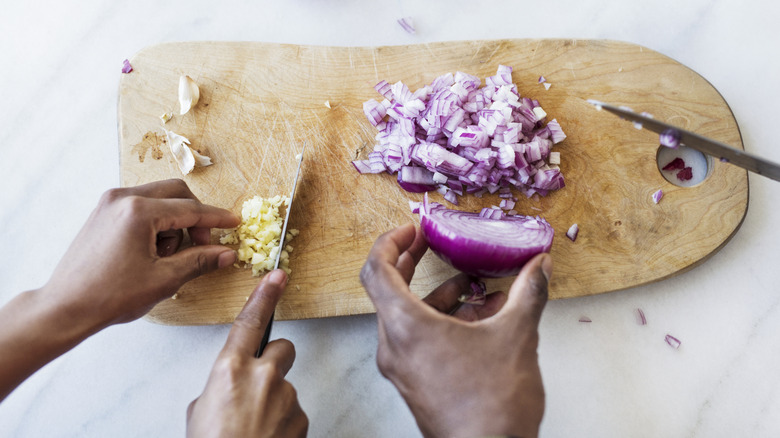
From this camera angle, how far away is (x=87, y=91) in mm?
2148

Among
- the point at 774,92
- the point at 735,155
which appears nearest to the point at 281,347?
the point at 735,155

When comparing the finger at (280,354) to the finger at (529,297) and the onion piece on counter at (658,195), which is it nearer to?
the finger at (529,297)

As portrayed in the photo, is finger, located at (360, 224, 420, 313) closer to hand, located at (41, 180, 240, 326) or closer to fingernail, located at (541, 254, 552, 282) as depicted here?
fingernail, located at (541, 254, 552, 282)

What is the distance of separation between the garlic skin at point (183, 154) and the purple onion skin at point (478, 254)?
865 mm

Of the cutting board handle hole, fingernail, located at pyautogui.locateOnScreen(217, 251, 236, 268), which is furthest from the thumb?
the cutting board handle hole

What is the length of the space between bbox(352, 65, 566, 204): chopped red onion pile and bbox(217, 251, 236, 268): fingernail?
0.53 m

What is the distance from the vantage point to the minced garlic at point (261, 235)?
1766 mm

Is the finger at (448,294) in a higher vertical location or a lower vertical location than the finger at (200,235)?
lower

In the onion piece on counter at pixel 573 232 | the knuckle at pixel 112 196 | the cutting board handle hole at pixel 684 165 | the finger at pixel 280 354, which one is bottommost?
the finger at pixel 280 354

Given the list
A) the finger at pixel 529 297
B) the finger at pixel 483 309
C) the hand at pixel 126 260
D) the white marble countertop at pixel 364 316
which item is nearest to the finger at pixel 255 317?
the hand at pixel 126 260

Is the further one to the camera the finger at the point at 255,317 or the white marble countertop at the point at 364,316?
the white marble countertop at the point at 364,316

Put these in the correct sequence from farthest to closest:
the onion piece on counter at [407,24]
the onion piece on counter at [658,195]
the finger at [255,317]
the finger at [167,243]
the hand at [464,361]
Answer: the onion piece on counter at [407,24], the onion piece on counter at [658,195], the finger at [167,243], the finger at [255,317], the hand at [464,361]

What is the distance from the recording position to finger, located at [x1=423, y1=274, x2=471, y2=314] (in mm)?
1651

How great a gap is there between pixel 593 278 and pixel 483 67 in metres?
0.87
